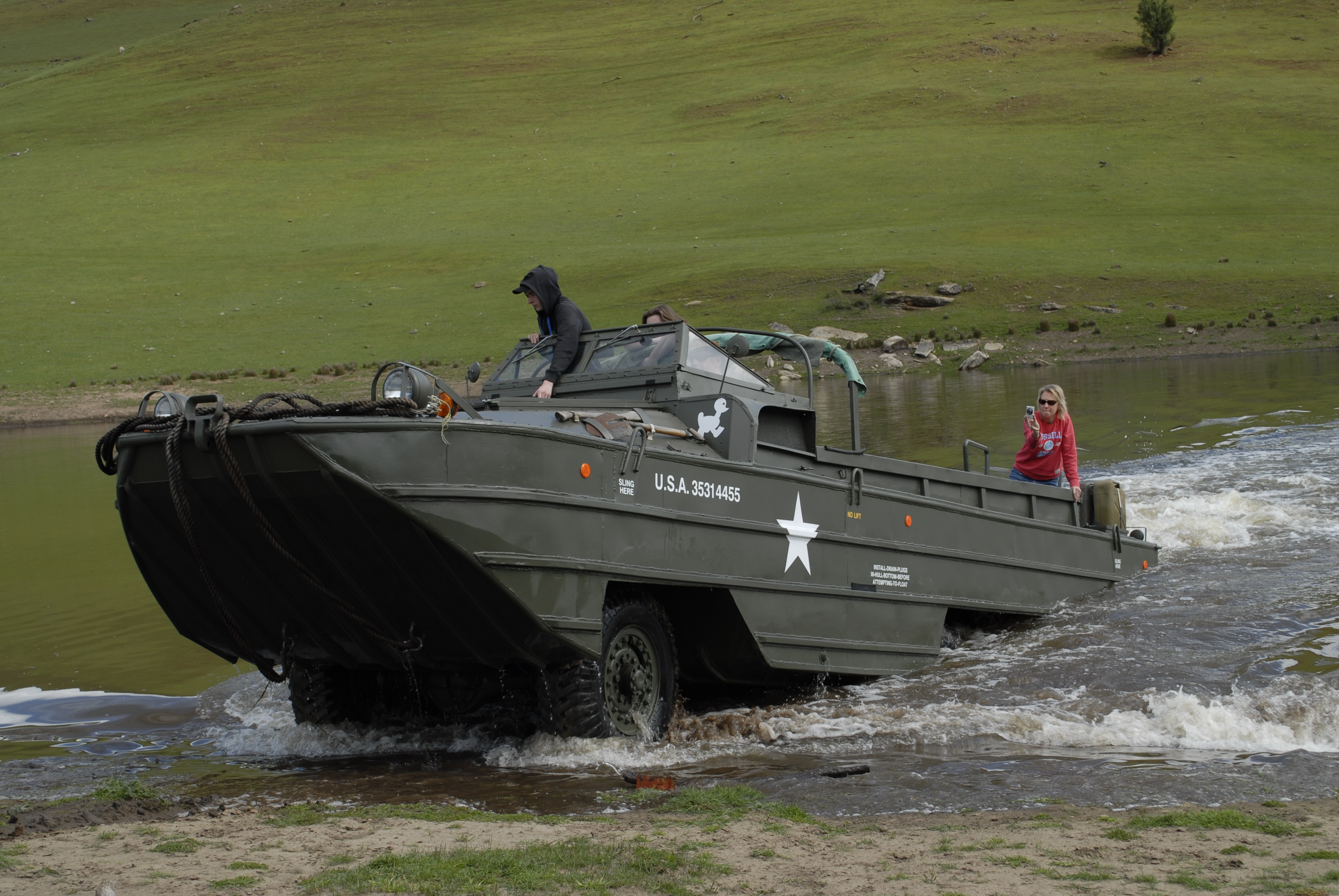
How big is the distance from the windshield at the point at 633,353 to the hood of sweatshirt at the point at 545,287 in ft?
1.29

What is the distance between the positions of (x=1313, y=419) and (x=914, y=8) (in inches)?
2594

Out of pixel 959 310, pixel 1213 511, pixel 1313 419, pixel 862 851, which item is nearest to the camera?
pixel 862 851

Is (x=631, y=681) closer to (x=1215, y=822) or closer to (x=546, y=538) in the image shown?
(x=546, y=538)

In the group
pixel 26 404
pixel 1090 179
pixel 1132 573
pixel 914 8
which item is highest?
pixel 914 8

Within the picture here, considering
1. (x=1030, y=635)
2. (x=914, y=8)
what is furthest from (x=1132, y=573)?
(x=914, y=8)

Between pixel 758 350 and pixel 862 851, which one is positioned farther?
pixel 758 350

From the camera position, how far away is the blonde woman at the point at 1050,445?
1047 centimetres

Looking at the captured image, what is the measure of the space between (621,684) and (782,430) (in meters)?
2.13

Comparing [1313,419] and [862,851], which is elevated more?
[1313,419]

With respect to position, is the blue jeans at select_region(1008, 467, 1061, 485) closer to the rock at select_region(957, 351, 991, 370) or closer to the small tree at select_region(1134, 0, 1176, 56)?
the rock at select_region(957, 351, 991, 370)

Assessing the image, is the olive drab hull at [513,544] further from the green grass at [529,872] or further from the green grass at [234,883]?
the green grass at [234,883]

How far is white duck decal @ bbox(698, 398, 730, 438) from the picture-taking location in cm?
737

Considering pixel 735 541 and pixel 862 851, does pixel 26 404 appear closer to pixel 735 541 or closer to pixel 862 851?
pixel 735 541

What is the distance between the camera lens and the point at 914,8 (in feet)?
259
